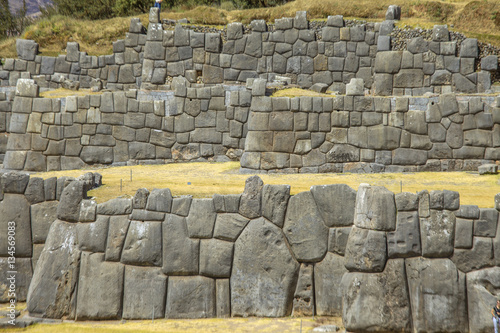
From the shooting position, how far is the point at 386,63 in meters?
17.8

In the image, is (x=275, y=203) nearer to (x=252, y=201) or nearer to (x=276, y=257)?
(x=252, y=201)

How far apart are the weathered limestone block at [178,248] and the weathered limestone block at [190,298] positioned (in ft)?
0.48

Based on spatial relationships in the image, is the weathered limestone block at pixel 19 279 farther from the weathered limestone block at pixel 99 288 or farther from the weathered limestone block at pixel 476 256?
the weathered limestone block at pixel 476 256

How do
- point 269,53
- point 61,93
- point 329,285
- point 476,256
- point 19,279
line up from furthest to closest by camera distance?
point 269,53 < point 61,93 < point 19,279 < point 329,285 < point 476,256

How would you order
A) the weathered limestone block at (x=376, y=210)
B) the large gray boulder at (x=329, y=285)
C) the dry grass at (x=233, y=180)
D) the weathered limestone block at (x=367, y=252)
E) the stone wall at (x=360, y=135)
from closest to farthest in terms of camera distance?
the weathered limestone block at (x=367, y=252)
the weathered limestone block at (x=376, y=210)
the large gray boulder at (x=329, y=285)
the dry grass at (x=233, y=180)
the stone wall at (x=360, y=135)

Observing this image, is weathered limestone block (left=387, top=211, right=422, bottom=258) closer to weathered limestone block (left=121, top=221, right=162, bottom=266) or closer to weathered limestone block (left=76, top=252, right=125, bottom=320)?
weathered limestone block (left=121, top=221, right=162, bottom=266)

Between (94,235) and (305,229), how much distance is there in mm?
3148

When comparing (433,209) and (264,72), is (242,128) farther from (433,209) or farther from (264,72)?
(433,209)

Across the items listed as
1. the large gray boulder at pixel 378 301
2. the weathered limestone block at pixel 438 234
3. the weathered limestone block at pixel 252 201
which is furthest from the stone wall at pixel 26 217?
the weathered limestone block at pixel 438 234

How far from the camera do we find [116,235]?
8031 mm

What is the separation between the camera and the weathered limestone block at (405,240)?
7488 mm

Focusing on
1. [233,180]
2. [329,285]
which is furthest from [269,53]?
[329,285]

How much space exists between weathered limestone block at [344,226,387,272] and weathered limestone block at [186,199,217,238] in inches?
81.6

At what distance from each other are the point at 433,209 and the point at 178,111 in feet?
31.3
